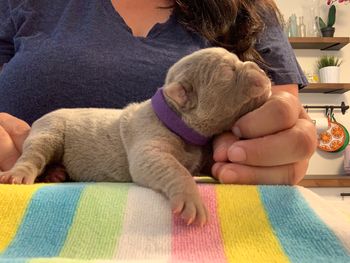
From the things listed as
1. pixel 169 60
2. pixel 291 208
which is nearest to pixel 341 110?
pixel 169 60

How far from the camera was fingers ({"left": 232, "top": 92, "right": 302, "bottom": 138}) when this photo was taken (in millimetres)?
757

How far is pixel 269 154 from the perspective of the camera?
29.4 inches

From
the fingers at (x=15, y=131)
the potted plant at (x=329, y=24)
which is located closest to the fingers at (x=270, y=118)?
the fingers at (x=15, y=131)

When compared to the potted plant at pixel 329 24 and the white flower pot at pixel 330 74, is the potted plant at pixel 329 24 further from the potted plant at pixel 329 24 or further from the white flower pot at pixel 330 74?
the white flower pot at pixel 330 74

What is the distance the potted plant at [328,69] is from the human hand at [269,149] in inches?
106

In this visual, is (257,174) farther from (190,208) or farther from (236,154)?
(190,208)

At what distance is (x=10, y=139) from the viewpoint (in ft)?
3.41

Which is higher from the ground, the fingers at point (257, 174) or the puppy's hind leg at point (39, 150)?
the fingers at point (257, 174)

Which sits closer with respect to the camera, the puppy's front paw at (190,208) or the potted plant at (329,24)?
the puppy's front paw at (190,208)

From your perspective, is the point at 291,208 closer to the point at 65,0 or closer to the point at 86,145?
the point at 86,145

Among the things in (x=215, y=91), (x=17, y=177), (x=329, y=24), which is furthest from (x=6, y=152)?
(x=329, y=24)

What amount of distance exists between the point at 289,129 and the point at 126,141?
13.4 inches

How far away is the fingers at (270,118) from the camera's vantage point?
2.48 ft

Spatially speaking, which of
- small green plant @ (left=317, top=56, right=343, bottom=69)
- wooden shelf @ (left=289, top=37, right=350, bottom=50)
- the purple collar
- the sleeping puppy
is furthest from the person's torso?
small green plant @ (left=317, top=56, right=343, bottom=69)
